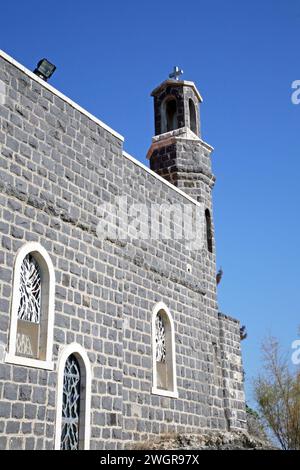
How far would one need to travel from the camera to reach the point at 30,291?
27.9 feet

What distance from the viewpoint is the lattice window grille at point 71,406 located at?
8.55 metres

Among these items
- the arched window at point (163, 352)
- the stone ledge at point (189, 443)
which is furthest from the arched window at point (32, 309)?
the arched window at point (163, 352)

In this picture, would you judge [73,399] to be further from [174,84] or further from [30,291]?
[174,84]

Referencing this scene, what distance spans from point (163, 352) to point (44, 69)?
571 centimetres

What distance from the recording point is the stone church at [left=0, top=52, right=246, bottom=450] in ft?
26.8

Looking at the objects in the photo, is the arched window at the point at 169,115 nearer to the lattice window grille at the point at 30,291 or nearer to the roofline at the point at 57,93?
the roofline at the point at 57,93

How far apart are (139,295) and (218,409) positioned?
3.66 m

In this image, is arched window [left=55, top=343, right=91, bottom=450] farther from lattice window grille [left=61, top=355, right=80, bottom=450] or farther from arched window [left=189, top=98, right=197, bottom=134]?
arched window [left=189, top=98, right=197, bottom=134]

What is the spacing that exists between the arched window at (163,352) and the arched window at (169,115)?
17.8 ft

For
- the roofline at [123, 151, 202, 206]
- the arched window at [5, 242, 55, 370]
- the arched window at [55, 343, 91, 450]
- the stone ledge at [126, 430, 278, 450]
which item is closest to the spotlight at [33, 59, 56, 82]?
the roofline at [123, 151, 202, 206]

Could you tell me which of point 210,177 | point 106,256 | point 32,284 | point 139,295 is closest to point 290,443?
point 210,177

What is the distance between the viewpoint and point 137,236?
→ 1148 cm

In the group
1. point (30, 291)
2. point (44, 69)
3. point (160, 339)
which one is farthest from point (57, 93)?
point (160, 339)
